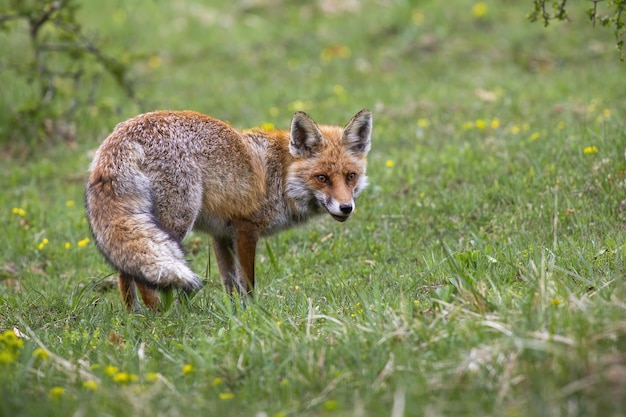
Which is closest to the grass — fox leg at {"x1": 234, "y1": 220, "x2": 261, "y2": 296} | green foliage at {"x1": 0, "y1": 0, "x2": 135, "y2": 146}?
fox leg at {"x1": 234, "y1": 220, "x2": 261, "y2": 296}

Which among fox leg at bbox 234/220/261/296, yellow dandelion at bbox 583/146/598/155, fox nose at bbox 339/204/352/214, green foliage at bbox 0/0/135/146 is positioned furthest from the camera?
green foliage at bbox 0/0/135/146

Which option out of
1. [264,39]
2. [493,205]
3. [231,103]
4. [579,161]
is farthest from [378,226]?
[264,39]

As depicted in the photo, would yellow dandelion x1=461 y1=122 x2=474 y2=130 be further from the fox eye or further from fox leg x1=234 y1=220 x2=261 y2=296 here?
fox leg x1=234 y1=220 x2=261 y2=296

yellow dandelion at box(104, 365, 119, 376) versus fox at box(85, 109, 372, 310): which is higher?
fox at box(85, 109, 372, 310)

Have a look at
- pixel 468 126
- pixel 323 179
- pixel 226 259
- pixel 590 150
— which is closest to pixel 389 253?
pixel 323 179

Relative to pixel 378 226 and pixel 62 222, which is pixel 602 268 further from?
pixel 62 222

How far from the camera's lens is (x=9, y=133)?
11.4 meters

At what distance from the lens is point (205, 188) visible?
20.7 ft

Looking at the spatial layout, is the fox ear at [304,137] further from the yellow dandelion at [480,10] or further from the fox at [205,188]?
the yellow dandelion at [480,10]

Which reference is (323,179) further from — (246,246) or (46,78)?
(46,78)

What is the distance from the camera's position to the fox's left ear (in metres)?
6.88

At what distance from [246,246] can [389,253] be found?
4.84 ft

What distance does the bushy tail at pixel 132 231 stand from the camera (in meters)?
5.01

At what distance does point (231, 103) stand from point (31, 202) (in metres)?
4.79
